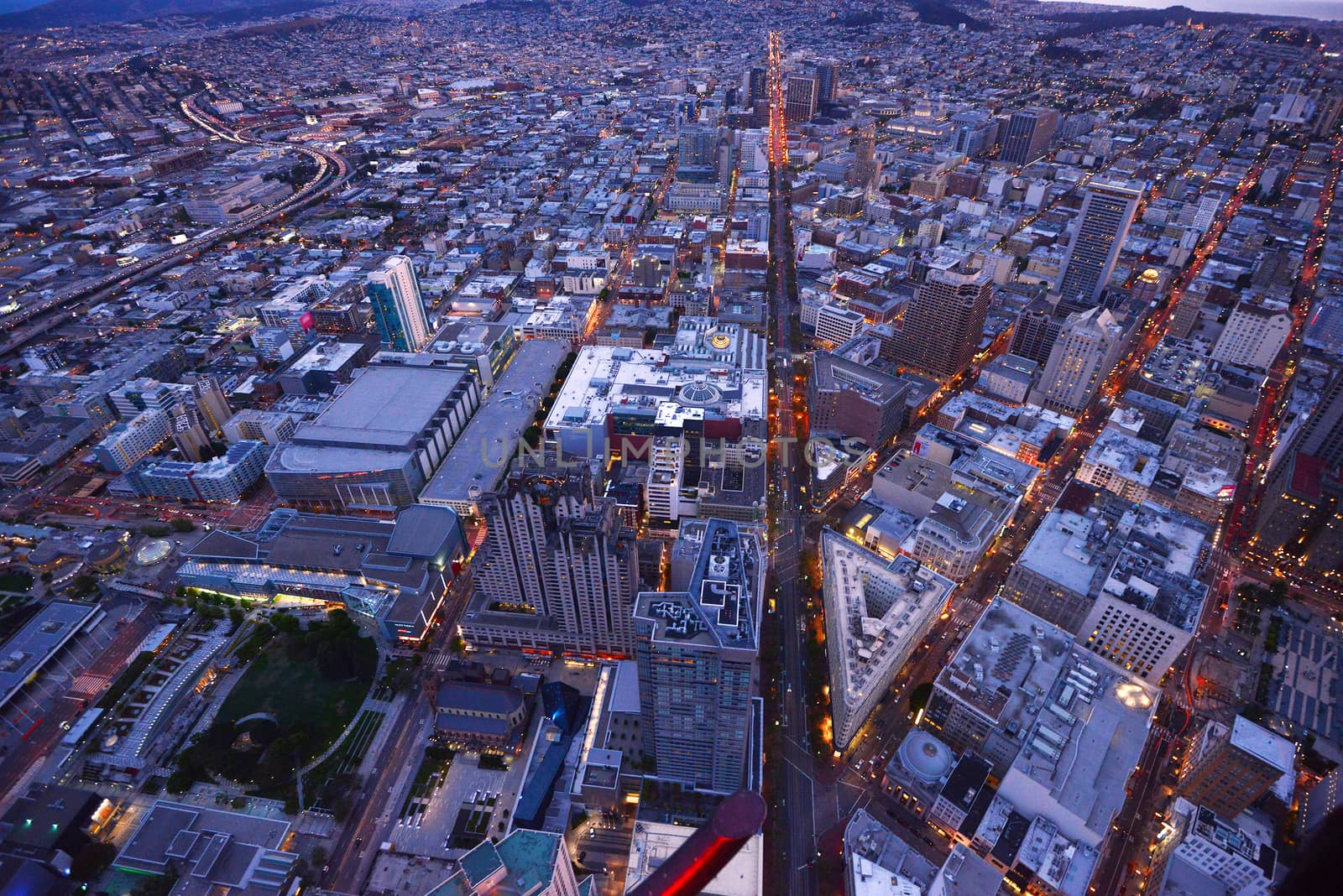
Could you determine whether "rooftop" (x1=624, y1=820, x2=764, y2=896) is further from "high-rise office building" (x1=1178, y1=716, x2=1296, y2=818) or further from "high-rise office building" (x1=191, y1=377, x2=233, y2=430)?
"high-rise office building" (x1=191, y1=377, x2=233, y2=430)

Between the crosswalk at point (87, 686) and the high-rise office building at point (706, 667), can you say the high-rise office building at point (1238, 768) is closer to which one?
the high-rise office building at point (706, 667)

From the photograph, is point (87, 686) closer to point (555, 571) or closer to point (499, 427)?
point (555, 571)

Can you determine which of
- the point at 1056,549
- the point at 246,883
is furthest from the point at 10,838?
the point at 1056,549

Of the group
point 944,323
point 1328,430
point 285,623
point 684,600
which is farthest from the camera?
point 944,323

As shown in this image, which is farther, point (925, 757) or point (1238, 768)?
point (925, 757)

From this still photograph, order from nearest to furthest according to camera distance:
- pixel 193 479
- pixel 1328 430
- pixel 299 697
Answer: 1. pixel 299 697
2. pixel 1328 430
3. pixel 193 479

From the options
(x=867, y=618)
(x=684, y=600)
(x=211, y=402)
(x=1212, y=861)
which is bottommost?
(x=1212, y=861)

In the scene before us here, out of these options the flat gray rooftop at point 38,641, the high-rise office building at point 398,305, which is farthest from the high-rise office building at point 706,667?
the high-rise office building at point 398,305

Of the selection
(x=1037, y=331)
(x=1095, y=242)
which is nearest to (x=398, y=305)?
(x=1037, y=331)

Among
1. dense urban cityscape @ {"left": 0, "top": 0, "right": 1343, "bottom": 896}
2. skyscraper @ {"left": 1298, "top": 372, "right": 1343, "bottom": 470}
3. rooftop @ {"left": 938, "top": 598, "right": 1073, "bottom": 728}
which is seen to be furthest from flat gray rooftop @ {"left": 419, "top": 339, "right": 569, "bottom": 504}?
skyscraper @ {"left": 1298, "top": 372, "right": 1343, "bottom": 470}
